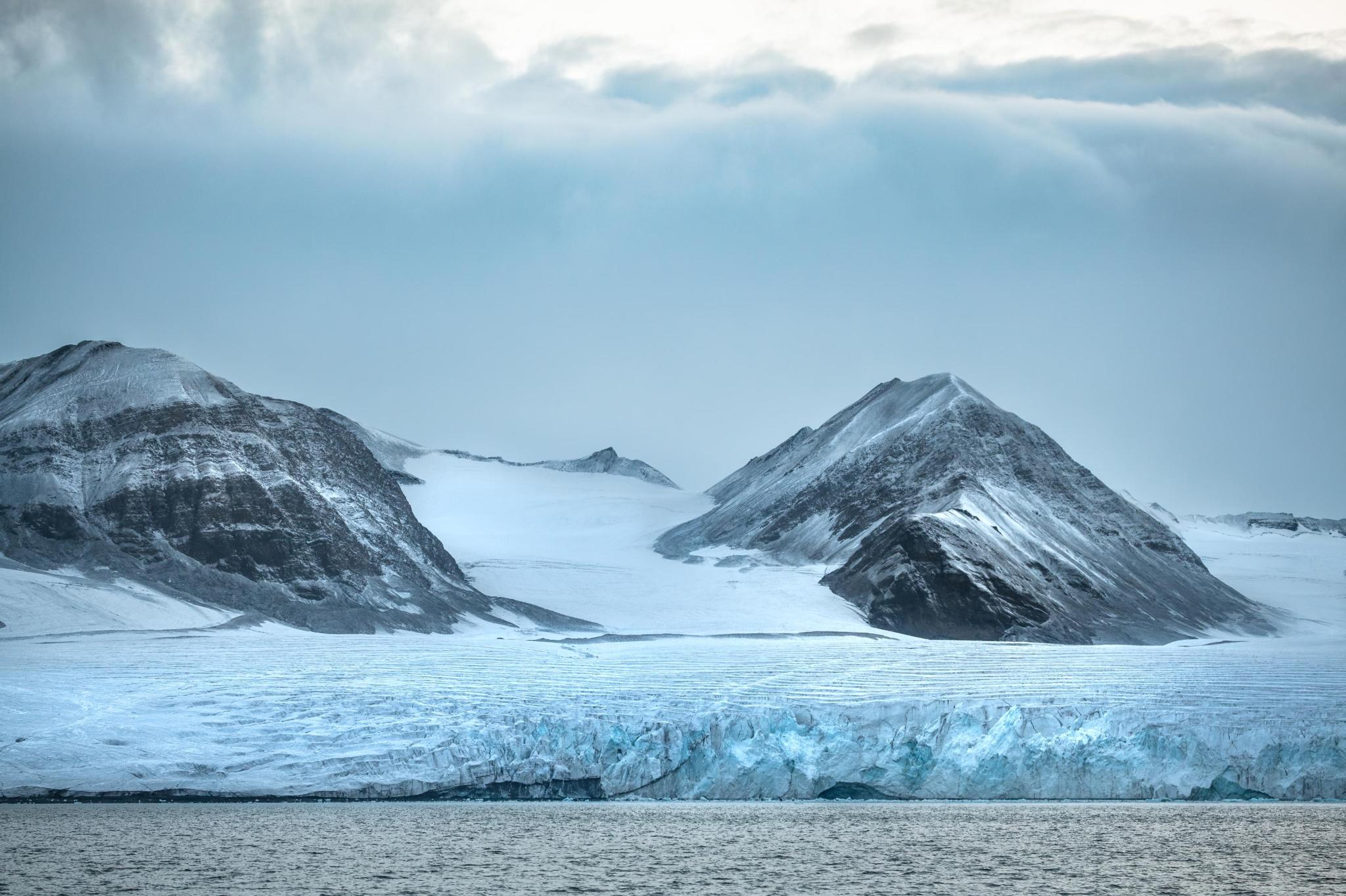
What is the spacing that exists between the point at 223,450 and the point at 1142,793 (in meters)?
72.3

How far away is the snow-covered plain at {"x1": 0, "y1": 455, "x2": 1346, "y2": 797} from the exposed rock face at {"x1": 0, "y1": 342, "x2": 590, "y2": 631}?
33827mm

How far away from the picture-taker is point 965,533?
110 metres

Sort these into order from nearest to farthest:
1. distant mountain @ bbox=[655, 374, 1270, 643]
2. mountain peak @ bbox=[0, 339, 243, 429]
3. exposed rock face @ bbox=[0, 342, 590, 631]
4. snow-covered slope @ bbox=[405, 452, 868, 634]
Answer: exposed rock face @ bbox=[0, 342, 590, 631] < mountain peak @ bbox=[0, 339, 243, 429] < snow-covered slope @ bbox=[405, 452, 868, 634] < distant mountain @ bbox=[655, 374, 1270, 643]

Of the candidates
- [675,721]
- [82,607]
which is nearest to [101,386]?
[82,607]

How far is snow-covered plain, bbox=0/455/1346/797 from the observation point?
45.8 m

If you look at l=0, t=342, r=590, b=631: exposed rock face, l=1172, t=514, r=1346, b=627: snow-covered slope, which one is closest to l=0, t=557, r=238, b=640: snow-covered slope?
l=0, t=342, r=590, b=631: exposed rock face

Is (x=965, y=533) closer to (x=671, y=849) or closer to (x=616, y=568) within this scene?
(x=616, y=568)

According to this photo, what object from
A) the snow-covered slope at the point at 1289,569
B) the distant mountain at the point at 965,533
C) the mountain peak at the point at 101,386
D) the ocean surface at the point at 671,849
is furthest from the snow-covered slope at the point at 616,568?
the ocean surface at the point at 671,849

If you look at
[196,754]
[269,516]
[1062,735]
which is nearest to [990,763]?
[1062,735]

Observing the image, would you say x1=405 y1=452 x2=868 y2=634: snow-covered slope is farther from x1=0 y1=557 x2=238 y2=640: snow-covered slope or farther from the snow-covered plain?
the snow-covered plain

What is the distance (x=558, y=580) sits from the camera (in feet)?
391

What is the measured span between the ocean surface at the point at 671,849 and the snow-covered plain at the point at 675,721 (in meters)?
0.98

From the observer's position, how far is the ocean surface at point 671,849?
3291cm

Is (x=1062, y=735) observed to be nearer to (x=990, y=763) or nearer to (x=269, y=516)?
(x=990, y=763)
